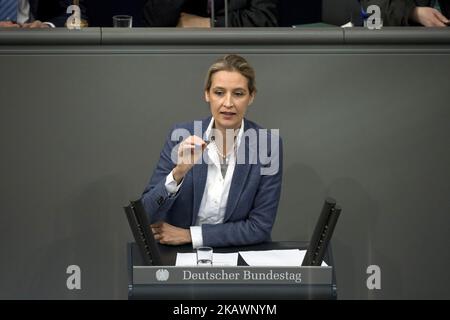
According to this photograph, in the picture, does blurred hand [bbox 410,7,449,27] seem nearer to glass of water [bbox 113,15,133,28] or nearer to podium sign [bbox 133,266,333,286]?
glass of water [bbox 113,15,133,28]

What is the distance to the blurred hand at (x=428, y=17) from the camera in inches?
191

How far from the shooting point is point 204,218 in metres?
4.20

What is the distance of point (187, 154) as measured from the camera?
3.99 meters

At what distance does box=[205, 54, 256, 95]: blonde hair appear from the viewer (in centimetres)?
421

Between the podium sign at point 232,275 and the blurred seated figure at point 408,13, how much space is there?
5.77 ft

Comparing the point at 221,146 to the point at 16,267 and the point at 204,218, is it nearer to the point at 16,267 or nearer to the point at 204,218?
the point at 204,218

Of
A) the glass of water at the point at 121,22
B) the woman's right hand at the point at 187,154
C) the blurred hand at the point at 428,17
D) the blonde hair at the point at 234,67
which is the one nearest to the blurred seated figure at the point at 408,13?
the blurred hand at the point at 428,17

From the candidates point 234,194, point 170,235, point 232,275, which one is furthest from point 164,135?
point 232,275

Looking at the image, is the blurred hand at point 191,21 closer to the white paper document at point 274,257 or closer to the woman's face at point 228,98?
the woman's face at point 228,98

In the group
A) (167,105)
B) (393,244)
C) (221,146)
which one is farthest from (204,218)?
(393,244)

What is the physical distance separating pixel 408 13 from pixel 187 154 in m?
1.53
